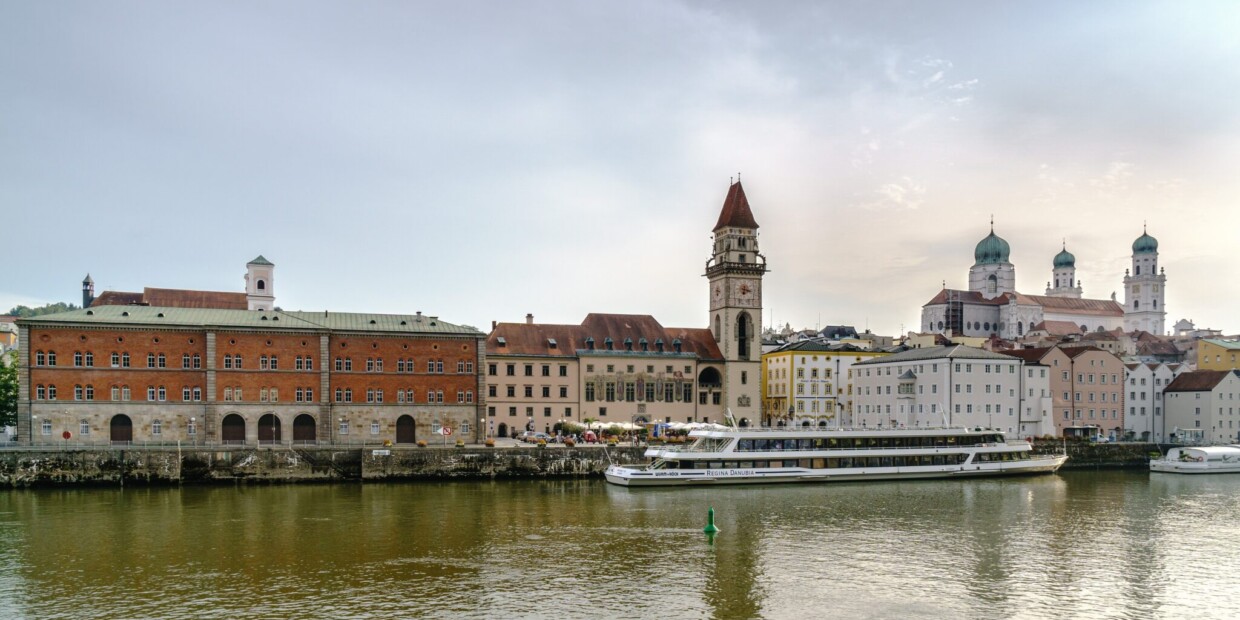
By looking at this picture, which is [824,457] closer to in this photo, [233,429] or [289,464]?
[289,464]

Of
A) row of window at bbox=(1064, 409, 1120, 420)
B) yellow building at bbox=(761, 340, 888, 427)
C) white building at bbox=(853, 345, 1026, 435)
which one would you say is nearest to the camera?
white building at bbox=(853, 345, 1026, 435)

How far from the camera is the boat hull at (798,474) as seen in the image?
68000 millimetres

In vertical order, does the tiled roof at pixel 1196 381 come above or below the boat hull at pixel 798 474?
above

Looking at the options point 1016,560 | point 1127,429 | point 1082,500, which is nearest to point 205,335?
point 1016,560

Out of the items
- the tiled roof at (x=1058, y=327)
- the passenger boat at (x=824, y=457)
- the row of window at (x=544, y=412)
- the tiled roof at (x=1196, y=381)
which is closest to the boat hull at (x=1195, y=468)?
the passenger boat at (x=824, y=457)

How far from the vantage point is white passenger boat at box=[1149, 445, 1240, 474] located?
82.4m

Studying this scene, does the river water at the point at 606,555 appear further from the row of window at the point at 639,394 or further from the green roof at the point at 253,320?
the row of window at the point at 639,394

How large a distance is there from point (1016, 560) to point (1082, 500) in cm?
2544

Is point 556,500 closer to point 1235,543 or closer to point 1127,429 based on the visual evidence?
point 1235,543

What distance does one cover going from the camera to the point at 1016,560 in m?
41.1

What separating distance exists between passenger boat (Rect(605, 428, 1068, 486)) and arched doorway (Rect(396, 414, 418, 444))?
786 inches

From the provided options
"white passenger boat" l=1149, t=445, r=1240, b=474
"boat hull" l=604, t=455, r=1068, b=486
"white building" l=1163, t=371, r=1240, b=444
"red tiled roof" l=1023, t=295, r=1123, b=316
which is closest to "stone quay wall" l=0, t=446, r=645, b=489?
"boat hull" l=604, t=455, r=1068, b=486

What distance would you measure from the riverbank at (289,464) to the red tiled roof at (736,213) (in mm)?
40247

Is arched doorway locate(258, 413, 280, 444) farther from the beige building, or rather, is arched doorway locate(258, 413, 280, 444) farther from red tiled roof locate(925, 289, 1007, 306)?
red tiled roof locate(925, 289, 1007, 306)
